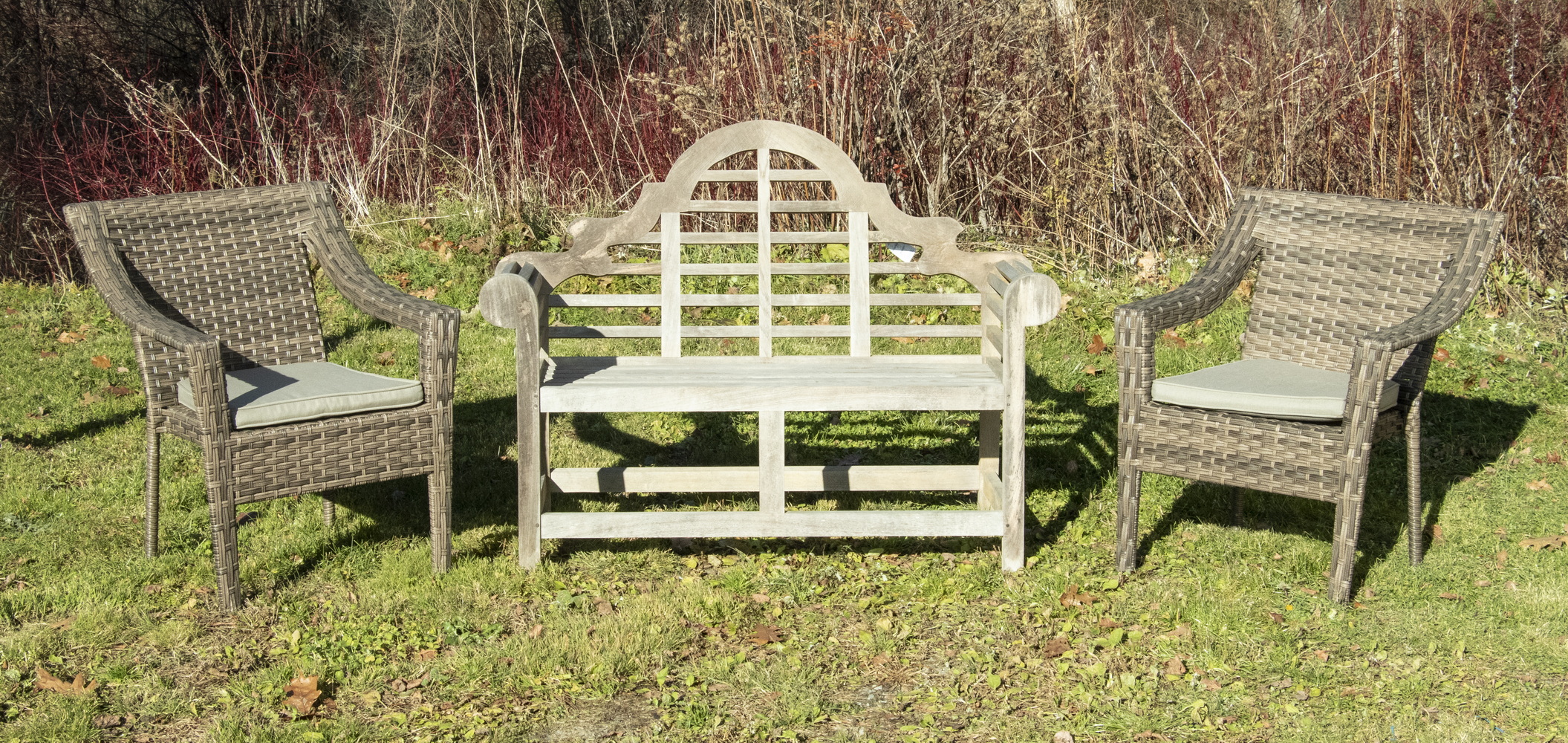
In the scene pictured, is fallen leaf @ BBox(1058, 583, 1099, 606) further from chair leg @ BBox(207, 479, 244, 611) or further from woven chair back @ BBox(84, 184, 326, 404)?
woven chair back @ BBox(84, 184, 326, 404)

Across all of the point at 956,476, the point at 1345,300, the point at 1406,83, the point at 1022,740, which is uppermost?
the point at 1406,83

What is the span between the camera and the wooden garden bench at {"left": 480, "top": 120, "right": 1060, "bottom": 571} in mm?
3648

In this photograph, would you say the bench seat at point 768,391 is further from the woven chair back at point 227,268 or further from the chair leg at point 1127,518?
the woven chair back at point 227,268

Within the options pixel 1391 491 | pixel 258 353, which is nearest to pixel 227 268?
pixel 258 353

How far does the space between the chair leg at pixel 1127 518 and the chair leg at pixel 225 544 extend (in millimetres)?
2517

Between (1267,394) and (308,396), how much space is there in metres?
2.71

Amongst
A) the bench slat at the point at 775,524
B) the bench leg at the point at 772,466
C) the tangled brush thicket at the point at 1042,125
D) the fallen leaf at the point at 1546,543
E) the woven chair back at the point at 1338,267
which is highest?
the tangled brush thicket at the point at 1042,125

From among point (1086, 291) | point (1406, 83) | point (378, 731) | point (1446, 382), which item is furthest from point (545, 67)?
point (378, 731)

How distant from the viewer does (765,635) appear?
3471mm

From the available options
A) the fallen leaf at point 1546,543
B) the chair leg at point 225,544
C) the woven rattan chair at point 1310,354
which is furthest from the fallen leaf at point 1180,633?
the chair leg at point 225,544

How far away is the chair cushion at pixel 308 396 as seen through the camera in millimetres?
3486

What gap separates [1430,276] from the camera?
4.02 m

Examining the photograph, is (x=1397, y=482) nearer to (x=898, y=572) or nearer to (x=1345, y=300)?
(x=1345, y=300)

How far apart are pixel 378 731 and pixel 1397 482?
3.60 m
